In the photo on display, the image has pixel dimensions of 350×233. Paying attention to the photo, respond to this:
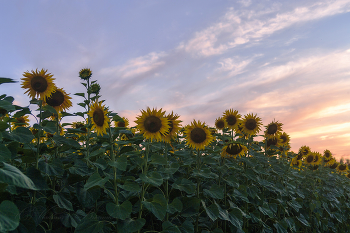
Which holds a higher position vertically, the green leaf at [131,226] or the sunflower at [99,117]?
the sunflower at [99,117]

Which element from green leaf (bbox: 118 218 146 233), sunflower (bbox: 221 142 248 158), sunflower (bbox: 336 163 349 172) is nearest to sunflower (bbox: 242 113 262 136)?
sunflower (bbox: 221 142 248 158)

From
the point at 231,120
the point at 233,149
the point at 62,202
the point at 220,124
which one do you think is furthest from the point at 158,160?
the point at 220,124

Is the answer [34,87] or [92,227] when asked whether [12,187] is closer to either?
[92,227]

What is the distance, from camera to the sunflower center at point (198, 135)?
383 cm

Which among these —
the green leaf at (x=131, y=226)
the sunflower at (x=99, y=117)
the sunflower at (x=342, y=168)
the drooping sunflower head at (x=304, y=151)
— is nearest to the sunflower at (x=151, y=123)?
the sunflower at (x=99, y=117)

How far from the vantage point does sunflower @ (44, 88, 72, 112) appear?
3.35m

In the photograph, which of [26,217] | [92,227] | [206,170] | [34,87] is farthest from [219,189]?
[34,87]

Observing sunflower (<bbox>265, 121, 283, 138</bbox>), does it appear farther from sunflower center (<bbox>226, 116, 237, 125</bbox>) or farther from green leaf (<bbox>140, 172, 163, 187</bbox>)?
green leaf (<bbox>140, 172, 163, 187</bbox>)

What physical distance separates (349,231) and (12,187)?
8228 millimetres

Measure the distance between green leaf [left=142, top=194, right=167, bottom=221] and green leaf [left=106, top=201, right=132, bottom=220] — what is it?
0.58 feet

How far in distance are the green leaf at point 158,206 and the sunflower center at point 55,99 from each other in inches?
81.2

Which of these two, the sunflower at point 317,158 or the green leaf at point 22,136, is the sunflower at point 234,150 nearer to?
the green leaf at point 22,136

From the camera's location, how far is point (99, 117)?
2.75m

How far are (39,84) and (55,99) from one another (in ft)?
1.04
